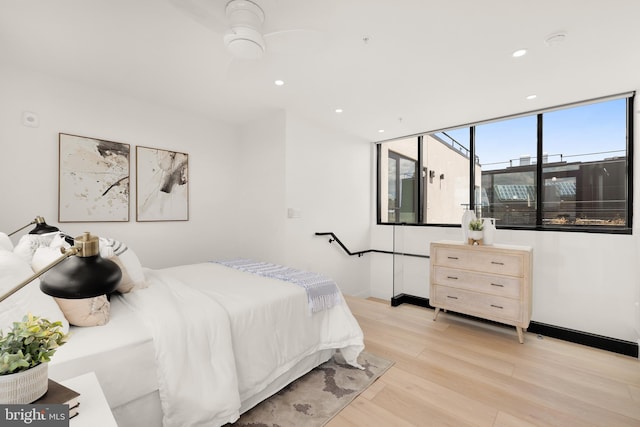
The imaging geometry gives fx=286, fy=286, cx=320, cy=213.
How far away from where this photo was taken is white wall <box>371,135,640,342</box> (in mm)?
2705

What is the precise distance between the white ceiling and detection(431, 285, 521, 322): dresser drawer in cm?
202

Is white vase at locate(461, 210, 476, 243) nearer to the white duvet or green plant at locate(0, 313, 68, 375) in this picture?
the white duvet

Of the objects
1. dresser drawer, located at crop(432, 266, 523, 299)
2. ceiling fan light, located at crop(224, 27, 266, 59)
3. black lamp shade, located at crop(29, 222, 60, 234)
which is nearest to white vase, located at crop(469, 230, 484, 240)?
dresser drawer, located at crop(432, 266, 523, 299)

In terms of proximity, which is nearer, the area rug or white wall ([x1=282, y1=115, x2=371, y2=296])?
the area rug

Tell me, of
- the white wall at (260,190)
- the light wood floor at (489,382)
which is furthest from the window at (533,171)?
the white wall at (260,190)

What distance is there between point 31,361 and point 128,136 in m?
2.77

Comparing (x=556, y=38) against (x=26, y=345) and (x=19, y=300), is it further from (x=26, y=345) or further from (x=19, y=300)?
(x=19, y=300)

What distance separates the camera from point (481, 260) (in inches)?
118

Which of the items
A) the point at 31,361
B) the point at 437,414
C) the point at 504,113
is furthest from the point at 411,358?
the point at 504,113

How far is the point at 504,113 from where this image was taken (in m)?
3.28

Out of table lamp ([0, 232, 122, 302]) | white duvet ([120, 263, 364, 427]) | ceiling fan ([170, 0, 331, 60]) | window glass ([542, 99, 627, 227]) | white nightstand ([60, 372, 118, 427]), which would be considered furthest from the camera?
window glass ([542, 99, 627, 227])

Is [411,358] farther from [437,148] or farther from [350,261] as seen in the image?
[437,148]

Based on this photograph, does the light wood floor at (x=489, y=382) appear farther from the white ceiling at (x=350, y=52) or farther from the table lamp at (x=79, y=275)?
the white ceiling at (x=350, y=52)

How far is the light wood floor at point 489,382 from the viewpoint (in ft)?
5.85
